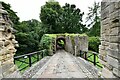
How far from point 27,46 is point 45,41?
5.80 m

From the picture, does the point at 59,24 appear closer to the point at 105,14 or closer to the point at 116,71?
the point at 105,14

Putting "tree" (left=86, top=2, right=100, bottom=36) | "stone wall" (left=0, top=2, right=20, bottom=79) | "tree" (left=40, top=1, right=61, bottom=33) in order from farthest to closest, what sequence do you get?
"tree" (left=86, top=2, right=100, bottom=36)
"tree" (left=40, top=1, right=61, bottom=33)
"stone wall" (left=0, top=2, right=20, bottom=79)

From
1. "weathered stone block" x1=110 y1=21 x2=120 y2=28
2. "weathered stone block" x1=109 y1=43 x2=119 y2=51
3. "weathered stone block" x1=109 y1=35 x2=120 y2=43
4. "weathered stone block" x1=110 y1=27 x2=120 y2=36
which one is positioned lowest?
"weathered stone block" x1=109 y1=43 x2=119 y2=51

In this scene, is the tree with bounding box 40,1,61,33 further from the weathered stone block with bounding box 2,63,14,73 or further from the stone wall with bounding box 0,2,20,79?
the weathered stone block with bounding box 2,63,14,73

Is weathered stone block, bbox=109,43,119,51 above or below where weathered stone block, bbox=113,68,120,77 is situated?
above

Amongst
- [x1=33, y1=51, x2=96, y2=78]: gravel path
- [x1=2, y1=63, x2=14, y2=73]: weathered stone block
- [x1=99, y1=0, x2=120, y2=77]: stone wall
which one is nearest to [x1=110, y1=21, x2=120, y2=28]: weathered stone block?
[x1=99, y1=0, x2=120, y2=77]: stone wall

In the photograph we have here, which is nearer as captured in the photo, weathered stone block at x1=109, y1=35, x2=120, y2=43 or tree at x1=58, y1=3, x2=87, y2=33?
weathered stone block at x1=109, y1=35, x2=120, y2=43

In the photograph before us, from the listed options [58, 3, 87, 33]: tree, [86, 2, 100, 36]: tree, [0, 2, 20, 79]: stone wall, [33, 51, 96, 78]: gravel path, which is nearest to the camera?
[0, 2, 20, 79]: stone wall

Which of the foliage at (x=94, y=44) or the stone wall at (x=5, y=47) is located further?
the foliage at (x=94, y=44)

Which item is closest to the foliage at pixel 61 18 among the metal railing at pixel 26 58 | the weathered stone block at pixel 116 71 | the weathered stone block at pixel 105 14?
the metal railing at pixel 26 58

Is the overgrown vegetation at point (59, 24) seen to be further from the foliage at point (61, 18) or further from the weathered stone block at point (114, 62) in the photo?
the weathered stone block at point (114, 62)

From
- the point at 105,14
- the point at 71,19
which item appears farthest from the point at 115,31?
the point at 71,19

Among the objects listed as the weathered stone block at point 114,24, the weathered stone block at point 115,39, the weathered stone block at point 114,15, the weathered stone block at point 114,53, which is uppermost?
the weathered stone block at point 114,15

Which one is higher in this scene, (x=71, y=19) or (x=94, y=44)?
(x=71, y=19)
